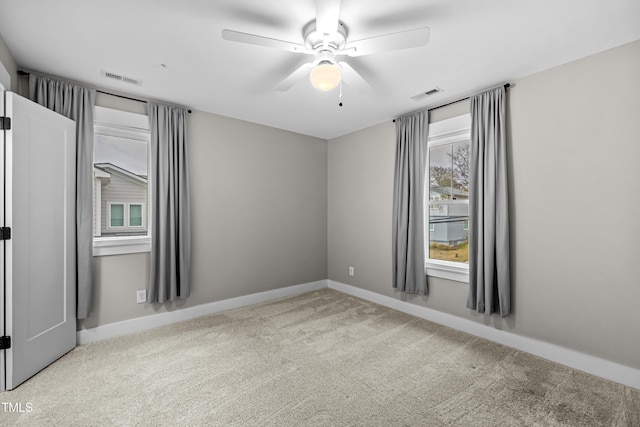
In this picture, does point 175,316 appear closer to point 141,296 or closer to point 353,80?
point 141,296

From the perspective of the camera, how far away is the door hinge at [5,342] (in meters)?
2.02

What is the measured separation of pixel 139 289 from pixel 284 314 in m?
1.62

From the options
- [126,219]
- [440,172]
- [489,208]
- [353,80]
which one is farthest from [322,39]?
[126,219]

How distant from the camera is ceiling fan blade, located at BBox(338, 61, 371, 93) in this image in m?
2.48

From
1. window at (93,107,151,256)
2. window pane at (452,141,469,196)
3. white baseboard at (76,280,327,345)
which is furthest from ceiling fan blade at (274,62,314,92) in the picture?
white baseboard at (76,280,327,345)

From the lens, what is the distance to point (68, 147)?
8.41 feet

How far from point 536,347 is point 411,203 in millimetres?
1798

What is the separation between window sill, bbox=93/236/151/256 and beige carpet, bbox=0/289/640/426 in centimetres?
86

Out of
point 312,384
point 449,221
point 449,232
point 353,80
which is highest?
point 353,80

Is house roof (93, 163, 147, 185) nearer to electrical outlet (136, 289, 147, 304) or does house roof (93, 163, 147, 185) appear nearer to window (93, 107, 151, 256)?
window (93, 107, 151, 256)

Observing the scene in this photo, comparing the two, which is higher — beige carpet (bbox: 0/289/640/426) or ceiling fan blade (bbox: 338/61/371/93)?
ceiling fan blade (bbox: 338/61/371/93)

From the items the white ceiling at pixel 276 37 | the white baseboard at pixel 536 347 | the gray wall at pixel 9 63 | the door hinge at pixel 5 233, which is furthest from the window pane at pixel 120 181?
the white baseboard at pixel 536 347

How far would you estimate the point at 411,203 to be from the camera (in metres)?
3.50

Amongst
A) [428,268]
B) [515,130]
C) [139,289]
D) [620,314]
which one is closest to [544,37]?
[515,130]
